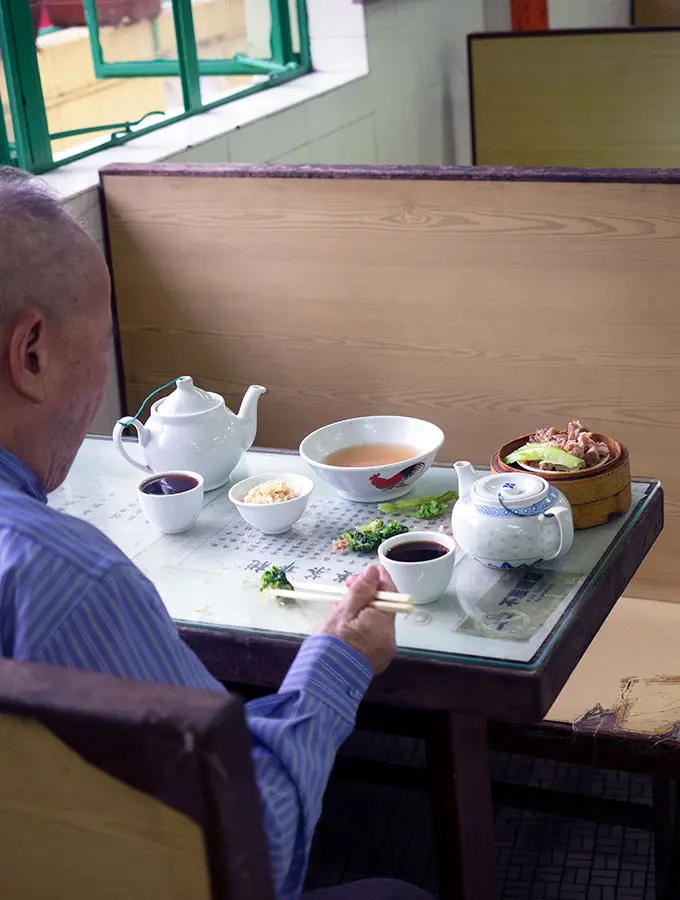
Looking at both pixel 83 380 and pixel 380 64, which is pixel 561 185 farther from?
pixel 380 64

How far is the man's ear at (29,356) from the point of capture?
1.06 metres

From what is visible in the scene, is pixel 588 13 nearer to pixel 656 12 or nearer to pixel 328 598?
pixel 656 12

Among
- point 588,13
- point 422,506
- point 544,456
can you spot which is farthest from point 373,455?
point 588,13

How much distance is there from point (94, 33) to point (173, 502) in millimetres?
2229

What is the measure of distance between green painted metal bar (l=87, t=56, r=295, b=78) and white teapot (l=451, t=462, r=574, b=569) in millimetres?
2457

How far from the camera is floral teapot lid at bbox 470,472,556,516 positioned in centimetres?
152

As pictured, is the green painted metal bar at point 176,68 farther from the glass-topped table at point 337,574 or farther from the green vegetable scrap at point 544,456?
the green vegetable scrap at point 544,456

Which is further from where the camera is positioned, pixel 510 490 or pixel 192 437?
pixel 192 437

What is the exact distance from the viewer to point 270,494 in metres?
1.71

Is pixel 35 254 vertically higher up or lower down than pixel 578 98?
higher up

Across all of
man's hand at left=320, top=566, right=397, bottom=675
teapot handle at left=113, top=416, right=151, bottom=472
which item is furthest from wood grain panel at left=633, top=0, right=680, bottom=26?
man's hand at left=320, top=566, right=397, bottom=675

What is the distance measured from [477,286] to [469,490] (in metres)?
1.03

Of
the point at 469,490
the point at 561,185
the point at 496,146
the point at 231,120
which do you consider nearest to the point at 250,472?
the point at 469,490

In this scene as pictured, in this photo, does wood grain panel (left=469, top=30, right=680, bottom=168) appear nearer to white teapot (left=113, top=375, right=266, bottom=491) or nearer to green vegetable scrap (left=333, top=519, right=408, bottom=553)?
white teapot (left=113, top=375, right=266, bottom=491)
